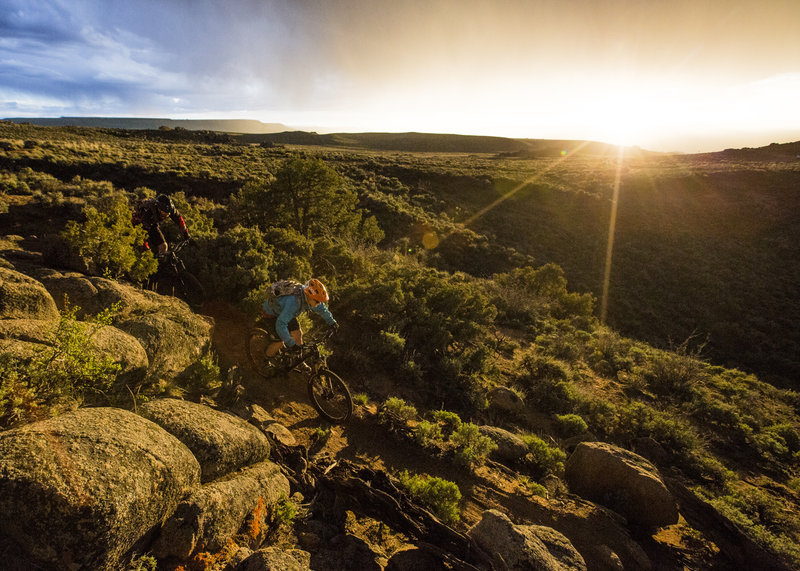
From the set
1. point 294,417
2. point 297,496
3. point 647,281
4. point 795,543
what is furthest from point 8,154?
point 647,281

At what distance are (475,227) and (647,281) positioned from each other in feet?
43.5

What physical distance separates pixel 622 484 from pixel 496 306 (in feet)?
33.1

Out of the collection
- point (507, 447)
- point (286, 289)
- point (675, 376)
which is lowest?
point (675, 376)

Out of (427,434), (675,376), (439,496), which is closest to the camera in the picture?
(439,496)

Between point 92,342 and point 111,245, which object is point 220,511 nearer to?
point 92,342

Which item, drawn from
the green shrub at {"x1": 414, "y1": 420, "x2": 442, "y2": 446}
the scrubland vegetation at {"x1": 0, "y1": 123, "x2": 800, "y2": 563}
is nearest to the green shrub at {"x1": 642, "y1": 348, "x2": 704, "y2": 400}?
the scrubland vegetation at {"x1": 0, "y1": 123, "x2": 800, "y2": 563}

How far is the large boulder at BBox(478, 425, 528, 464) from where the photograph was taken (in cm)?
641

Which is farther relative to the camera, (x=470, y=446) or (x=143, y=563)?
(x=470, y=446)

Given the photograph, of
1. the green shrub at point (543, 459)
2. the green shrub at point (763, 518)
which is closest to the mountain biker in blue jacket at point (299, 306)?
the green shrub at point (543, 459)

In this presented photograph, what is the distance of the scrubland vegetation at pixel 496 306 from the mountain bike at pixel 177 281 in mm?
283

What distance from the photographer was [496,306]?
1550cm

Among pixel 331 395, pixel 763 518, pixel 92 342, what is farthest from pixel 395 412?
pixel 763 518

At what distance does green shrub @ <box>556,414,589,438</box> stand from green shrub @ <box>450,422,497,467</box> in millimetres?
3147

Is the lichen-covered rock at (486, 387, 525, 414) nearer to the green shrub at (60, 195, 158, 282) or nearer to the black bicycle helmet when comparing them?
the green shrub at (60, 195, 158, 282)
